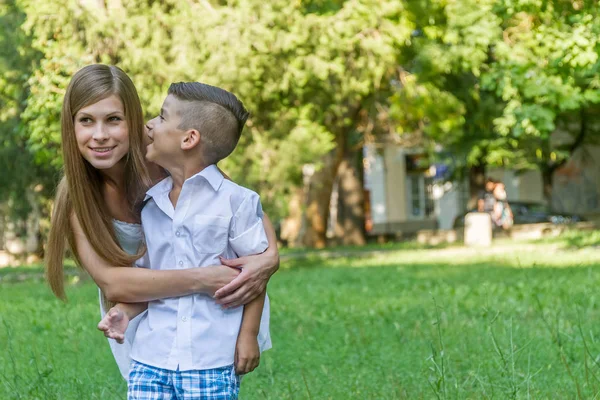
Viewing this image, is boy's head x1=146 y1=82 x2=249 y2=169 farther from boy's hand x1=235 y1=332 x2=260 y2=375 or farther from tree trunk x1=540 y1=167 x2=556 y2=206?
tree trunk x1=540 y1=167 x2=556 y2=206

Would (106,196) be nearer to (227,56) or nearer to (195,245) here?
(195,245)

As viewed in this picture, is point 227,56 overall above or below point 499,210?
above

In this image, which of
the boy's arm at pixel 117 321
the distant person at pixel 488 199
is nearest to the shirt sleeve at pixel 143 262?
the boy's arm at pixel 117 321

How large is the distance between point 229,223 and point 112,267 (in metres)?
0.48

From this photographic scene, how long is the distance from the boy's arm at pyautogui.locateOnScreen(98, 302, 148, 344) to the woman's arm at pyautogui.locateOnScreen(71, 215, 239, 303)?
1.3 inches

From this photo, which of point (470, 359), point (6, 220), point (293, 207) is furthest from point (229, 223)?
point (293, 207)

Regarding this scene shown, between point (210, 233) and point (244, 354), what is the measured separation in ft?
1.41

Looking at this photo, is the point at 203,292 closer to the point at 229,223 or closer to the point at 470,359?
the point at 229,223

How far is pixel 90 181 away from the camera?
412 cm

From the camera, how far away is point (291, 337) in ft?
31.5

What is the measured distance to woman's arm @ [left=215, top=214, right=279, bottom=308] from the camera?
3.81 metres

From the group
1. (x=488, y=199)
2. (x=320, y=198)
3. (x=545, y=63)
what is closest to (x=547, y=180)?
(x=488, y=199)

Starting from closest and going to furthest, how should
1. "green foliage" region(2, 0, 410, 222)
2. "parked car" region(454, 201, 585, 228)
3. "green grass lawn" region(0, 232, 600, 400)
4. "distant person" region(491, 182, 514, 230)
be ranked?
"green grass lawn" region(0, 232, 600, 400)
"green foliage" region(2, 0, 410, 222)
"distant person" region(491, 182, 514, 230)
"parked car" region(454, 201, 585, 228)

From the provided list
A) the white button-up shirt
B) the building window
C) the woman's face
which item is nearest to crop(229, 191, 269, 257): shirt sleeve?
the white button-up shirt
